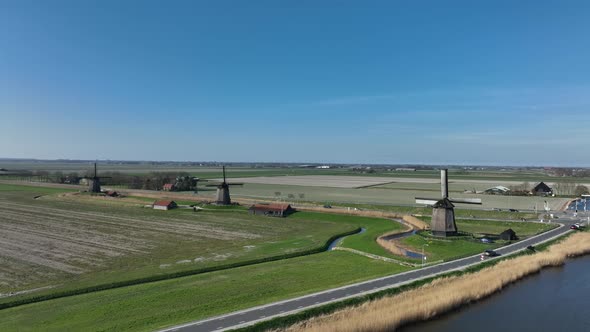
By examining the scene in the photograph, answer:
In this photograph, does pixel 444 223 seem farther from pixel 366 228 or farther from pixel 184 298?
pixel 184 298

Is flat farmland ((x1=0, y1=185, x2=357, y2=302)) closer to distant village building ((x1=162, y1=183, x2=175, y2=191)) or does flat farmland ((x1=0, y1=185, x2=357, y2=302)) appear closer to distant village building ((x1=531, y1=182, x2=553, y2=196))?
distant village building ((x1=162, y1=183, x2=175, y2=191))

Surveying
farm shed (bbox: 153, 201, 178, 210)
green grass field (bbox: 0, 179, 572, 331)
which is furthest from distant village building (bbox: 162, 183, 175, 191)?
green grass field (bbox: 0, 179, 572, 331)

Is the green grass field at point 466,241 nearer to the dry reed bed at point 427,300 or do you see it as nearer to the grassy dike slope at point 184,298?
the dry reed bed at point 427,300

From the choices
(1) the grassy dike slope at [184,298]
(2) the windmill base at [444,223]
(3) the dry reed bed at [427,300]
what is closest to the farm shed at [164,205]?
(1) the grassy dike slope at [184,298]

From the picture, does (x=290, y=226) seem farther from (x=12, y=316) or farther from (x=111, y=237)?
(x=12, y=316)

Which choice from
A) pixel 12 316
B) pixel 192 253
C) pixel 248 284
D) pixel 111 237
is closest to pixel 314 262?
pixel 248 284

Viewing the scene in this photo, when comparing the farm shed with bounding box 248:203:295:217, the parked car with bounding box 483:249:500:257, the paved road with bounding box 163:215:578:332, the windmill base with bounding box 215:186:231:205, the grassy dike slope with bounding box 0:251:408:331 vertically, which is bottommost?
the grassy dike slope with bounding box 0:251:408:331

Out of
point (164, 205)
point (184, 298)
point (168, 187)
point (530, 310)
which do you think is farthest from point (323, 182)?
point (184, 298)
